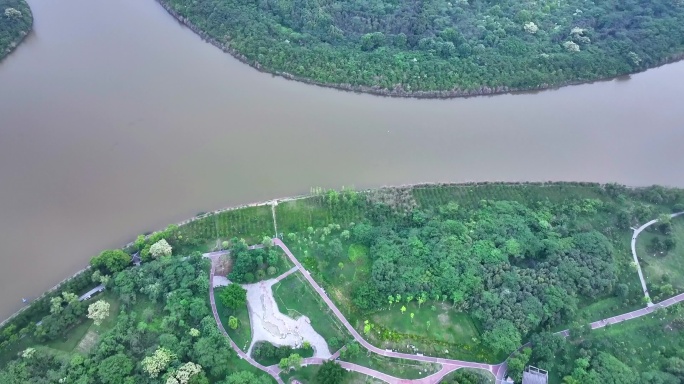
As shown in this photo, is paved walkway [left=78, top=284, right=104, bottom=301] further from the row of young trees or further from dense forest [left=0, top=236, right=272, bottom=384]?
the row of young trees

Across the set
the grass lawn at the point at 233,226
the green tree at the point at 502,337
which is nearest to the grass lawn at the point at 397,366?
the green tree at the point at 502,337

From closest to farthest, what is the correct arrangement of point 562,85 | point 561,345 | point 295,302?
point 561,345 < point 295,302 < point 562,85

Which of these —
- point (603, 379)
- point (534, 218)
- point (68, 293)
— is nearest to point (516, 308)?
point (603, 379)

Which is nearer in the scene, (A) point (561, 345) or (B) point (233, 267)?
(A) point (561, 345)

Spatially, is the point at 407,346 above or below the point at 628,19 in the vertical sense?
below

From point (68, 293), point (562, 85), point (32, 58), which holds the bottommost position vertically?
point (68, 293)

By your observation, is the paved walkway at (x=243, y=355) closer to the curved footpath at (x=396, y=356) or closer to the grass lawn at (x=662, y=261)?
the curved footpath at (x=396, y=356)

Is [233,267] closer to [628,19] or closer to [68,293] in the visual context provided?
[68,293]

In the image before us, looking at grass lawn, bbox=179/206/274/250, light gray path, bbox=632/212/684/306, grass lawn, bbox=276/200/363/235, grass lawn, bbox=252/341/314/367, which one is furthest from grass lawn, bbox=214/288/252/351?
light gray path, bbox=632/212/684/306
